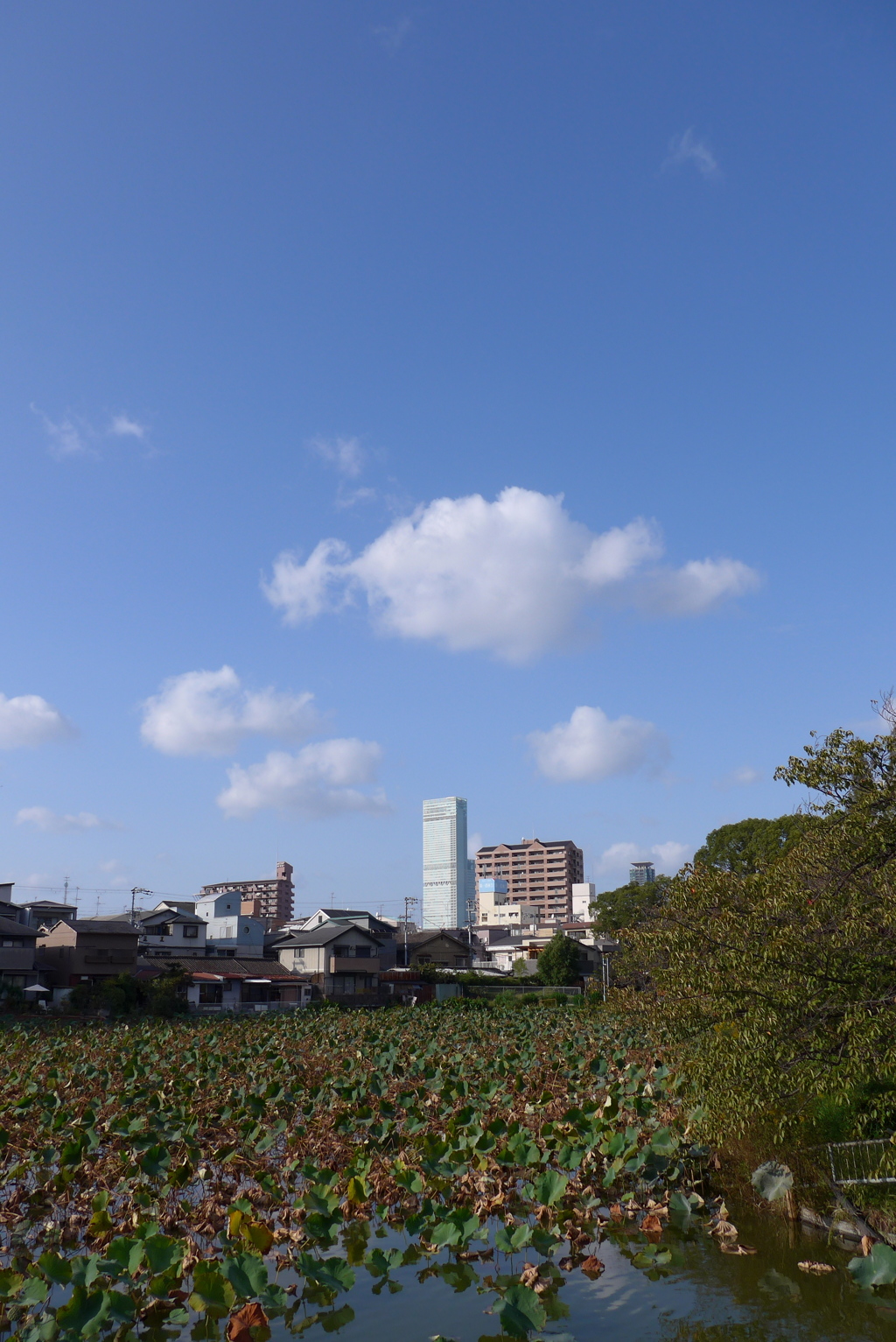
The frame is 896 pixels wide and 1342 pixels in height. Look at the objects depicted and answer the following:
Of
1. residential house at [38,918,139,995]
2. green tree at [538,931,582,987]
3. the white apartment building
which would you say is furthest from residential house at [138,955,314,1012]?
green tree at [538,931,582,987]

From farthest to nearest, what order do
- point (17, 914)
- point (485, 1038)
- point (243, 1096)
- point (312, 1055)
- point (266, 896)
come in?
point (266, 896) → point (17, 914) → point (485, 1038) → point (312, 1055) → point (243, 1096)

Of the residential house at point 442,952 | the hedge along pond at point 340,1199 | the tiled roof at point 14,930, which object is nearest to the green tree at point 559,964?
the residential house at point 442,952

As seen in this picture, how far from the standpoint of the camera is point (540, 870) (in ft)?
468

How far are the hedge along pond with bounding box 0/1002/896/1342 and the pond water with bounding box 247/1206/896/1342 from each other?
0.15ft

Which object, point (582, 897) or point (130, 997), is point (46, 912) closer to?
point (130, 997)

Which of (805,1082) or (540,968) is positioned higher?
(805,1082)

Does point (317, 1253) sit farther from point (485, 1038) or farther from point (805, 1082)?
point (485, 1038)

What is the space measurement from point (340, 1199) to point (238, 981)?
43.6 metres

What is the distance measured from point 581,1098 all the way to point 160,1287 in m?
9.74

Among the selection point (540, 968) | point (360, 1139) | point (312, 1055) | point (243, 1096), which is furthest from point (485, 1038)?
point (540, 968)

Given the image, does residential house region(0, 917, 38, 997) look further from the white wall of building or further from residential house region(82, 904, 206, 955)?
the white wall of building

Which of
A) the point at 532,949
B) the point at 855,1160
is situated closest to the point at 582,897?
the point at 532,949

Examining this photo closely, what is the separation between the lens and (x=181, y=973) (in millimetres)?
44656

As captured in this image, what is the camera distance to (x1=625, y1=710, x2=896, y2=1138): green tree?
30.5 feet
